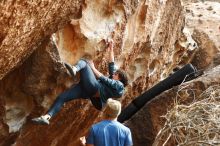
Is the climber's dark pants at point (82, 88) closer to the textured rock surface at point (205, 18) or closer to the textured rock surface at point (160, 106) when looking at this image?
the textured rock surface at point (160, 106)

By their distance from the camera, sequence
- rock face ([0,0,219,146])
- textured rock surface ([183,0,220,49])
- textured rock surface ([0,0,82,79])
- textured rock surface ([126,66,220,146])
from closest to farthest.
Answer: textured rock surface ([0,0,82,79]) < rock face ([0,0,219,146]) < textured rock surface ([126,66,220,146]) < textured rock surface ([183,0,220,49])

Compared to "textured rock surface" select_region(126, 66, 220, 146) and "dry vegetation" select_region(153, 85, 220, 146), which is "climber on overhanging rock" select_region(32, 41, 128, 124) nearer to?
"dry vegetation" select_region(153, 85, 220, 146)

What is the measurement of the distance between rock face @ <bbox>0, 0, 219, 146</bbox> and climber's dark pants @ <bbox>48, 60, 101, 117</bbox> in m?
0.42

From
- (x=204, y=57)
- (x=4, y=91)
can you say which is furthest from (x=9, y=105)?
(x=204, y=57)

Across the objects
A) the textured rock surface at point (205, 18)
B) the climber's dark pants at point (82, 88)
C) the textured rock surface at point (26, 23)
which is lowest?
the textured rock surface at point (205, 18)

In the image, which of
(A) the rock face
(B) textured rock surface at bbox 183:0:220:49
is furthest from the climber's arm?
(B) textured rock surface at bbox 183:0:220:49

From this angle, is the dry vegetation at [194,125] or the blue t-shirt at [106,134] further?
the blue t-shirt at [106,134]

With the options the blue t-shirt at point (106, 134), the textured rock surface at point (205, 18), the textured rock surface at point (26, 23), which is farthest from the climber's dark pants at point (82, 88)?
the textured rock surface at point (205, 18)

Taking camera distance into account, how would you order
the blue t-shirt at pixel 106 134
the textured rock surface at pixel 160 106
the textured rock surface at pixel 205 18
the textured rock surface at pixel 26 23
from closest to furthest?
1. the textured rock surface at pixel 26 23
2. the blue t-shirt at pixel 106 134
3. the textured rock surface at pixel 160 106
4. the textured rock surface at pixel 205 18

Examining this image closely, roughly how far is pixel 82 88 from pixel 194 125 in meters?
1.85

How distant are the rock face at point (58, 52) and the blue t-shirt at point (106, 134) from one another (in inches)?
54.4

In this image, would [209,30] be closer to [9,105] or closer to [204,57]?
[204,57]

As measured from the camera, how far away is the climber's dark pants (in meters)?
6.97

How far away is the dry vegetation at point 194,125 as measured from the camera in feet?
18.5
